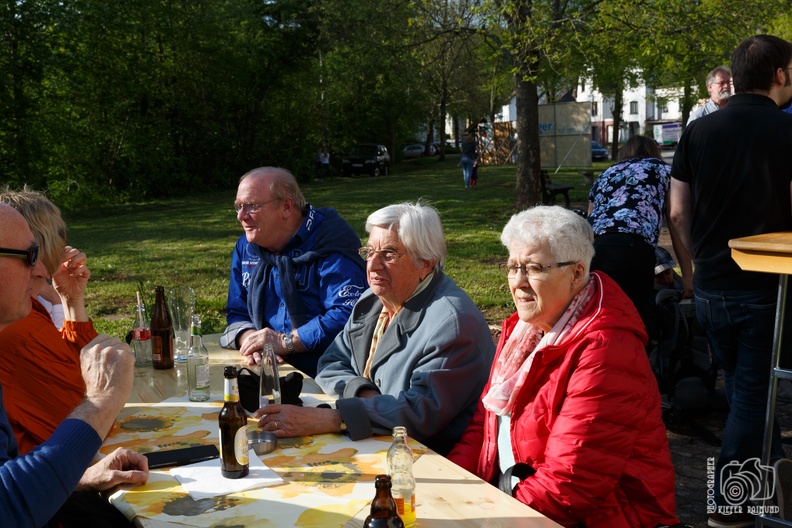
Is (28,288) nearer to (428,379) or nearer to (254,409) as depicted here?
(254,409)

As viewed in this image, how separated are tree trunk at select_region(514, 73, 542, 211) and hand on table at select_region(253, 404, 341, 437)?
13220mm

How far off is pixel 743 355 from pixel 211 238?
12537 mm

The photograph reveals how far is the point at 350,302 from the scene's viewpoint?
4246 mm

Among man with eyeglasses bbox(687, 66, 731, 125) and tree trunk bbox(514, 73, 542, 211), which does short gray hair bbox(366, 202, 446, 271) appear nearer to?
man with eyeglasses bbox(687, 66, 731, 125)

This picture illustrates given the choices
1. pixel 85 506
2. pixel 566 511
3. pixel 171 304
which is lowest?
pixel 566 511

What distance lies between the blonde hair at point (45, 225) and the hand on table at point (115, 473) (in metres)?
1.03

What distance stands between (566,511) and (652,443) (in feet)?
1.16

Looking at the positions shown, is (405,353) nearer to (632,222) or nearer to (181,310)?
(181,310)

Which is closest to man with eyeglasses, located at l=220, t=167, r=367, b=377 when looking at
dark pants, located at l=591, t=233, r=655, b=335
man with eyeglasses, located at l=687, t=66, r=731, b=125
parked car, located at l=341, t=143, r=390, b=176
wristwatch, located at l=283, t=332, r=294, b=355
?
wristwatch, located at l=283, t=332, r=294, b=355

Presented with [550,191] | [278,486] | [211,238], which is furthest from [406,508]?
[550,191]

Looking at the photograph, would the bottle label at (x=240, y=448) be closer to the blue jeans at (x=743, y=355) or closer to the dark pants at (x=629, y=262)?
the blue jeans at (x=743, y=355)

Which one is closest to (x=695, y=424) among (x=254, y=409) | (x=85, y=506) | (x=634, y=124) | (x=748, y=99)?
(x=748, y=99)

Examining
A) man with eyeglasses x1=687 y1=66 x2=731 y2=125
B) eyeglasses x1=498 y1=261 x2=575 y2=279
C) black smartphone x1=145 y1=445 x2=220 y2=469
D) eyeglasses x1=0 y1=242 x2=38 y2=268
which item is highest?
man with eyeglasses x1=687 y1=66 x2=731 y2=125

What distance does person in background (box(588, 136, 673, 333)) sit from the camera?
480 cm
